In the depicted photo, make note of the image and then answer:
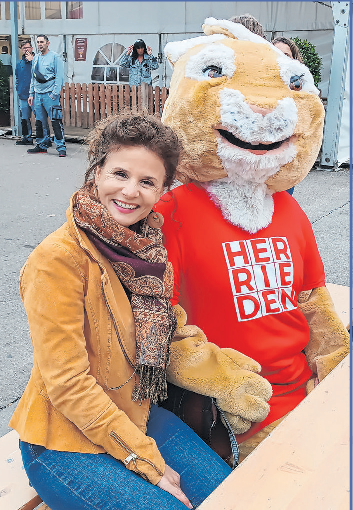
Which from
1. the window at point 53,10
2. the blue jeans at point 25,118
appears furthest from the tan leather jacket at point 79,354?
the window at point 53,10

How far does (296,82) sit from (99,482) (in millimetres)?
1419

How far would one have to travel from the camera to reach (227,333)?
1.90 m

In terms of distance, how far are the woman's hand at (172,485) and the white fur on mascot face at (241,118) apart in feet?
2.73

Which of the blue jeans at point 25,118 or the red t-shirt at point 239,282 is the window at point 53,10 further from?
the red t-shirt at point 239,282

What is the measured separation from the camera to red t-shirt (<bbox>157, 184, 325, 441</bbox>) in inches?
73.4

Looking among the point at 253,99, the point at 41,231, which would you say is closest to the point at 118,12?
the point at 41,231

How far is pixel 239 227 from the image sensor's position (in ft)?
6.24

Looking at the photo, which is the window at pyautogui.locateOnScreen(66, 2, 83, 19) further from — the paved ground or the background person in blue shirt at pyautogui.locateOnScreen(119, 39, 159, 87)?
the paved ground

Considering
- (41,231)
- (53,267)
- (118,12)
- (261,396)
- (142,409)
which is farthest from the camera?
(118,12)

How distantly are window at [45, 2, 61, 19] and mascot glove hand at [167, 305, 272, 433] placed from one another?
39.1ft

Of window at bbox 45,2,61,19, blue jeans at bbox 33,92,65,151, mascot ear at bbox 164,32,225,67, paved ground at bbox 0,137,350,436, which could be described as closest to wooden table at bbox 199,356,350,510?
paved ground at bbox 0,137,350,436

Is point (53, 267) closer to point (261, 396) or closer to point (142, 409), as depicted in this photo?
point (142, 409)

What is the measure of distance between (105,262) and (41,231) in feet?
12.7

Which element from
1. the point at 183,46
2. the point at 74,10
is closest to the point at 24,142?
the point at 74,10
